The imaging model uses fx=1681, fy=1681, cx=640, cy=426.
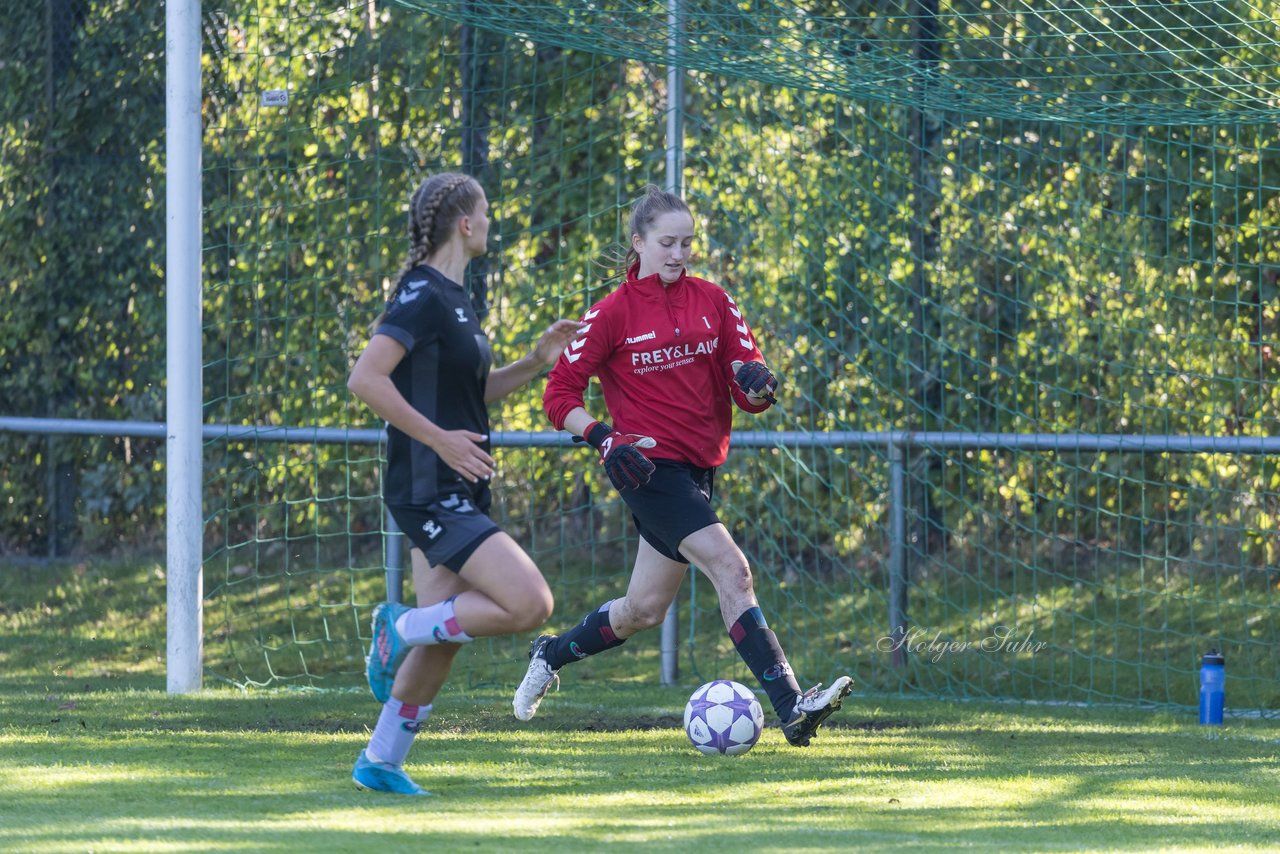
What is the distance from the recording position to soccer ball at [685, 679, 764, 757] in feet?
17.7

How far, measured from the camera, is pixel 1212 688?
686 cm

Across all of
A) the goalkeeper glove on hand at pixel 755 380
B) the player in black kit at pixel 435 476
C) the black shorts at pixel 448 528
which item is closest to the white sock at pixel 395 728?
the player in black kit at pixel 435 476

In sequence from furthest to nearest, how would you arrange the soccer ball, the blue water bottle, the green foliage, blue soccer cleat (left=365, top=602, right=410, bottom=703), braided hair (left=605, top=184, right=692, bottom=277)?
the green foliage
the blue water bottle
braided hair (left=605, top=184, right=692, bottom=277)
the soccer ball
blue soccer cleat (left=365, top=602, right=410, bottom=703)

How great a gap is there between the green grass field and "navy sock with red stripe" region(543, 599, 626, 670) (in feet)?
1.03

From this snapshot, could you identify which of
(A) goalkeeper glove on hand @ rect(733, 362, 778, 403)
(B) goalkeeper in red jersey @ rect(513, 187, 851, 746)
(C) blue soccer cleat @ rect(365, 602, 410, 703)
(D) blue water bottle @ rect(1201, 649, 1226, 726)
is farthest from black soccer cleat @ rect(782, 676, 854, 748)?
(D) blue water bottle @ rect(1201, 649, 1226, 726)

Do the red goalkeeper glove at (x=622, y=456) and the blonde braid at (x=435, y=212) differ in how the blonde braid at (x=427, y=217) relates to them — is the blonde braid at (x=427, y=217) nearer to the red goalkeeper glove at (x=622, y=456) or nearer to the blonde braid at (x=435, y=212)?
the blonde braid at (x=435, y=212)

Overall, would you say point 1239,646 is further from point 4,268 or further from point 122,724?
point 4,268

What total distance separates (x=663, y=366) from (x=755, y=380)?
14.5 inches

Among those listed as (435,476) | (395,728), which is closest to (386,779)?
(395,728)

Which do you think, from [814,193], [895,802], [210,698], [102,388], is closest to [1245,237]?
[814,193]

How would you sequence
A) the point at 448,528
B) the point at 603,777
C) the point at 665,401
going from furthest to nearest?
the point at 665,401, the point at 603,777, the point at 448,528

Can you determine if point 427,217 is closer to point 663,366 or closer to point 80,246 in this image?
point 663,366

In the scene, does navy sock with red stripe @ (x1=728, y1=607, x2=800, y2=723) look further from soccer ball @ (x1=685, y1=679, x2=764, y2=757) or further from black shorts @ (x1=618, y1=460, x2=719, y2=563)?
black shorts @ (x1=618, y1=460, x2=719, y2=563)

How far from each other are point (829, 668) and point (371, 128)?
385 cm
